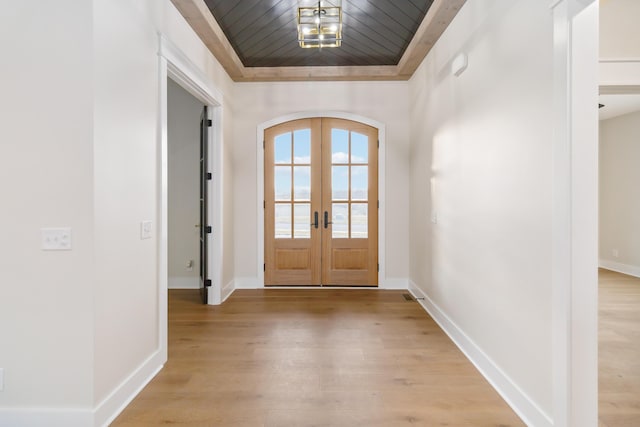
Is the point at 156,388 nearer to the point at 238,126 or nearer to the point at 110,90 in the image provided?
the point at 110,90

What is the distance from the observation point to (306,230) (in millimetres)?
5055

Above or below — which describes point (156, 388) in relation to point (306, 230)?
below

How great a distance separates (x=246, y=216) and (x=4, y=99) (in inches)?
128

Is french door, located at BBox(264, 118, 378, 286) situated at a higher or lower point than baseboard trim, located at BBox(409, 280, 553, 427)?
higher

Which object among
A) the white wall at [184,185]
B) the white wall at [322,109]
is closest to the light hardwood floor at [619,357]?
the white wall at [322,109]

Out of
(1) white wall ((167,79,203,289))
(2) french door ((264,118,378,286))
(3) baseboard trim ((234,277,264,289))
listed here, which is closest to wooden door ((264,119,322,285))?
(2) french door ((264,118,378,286))

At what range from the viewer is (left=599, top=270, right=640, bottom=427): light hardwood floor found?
6.97 ft

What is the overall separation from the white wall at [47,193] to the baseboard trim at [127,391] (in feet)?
0.40

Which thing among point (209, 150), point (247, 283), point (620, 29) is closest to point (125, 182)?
point (209, 150)

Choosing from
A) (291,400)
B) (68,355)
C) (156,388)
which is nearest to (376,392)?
(291,400)

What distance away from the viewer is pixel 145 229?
247 cm

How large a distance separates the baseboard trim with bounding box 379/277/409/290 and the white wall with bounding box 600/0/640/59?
10.7 ft

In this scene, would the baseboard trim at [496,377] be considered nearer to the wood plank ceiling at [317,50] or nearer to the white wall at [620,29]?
the white wall at [620,29]

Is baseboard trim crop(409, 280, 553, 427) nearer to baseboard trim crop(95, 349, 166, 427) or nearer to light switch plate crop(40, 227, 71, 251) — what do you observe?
baseboard trim crop(95, 349, 166, 427)
